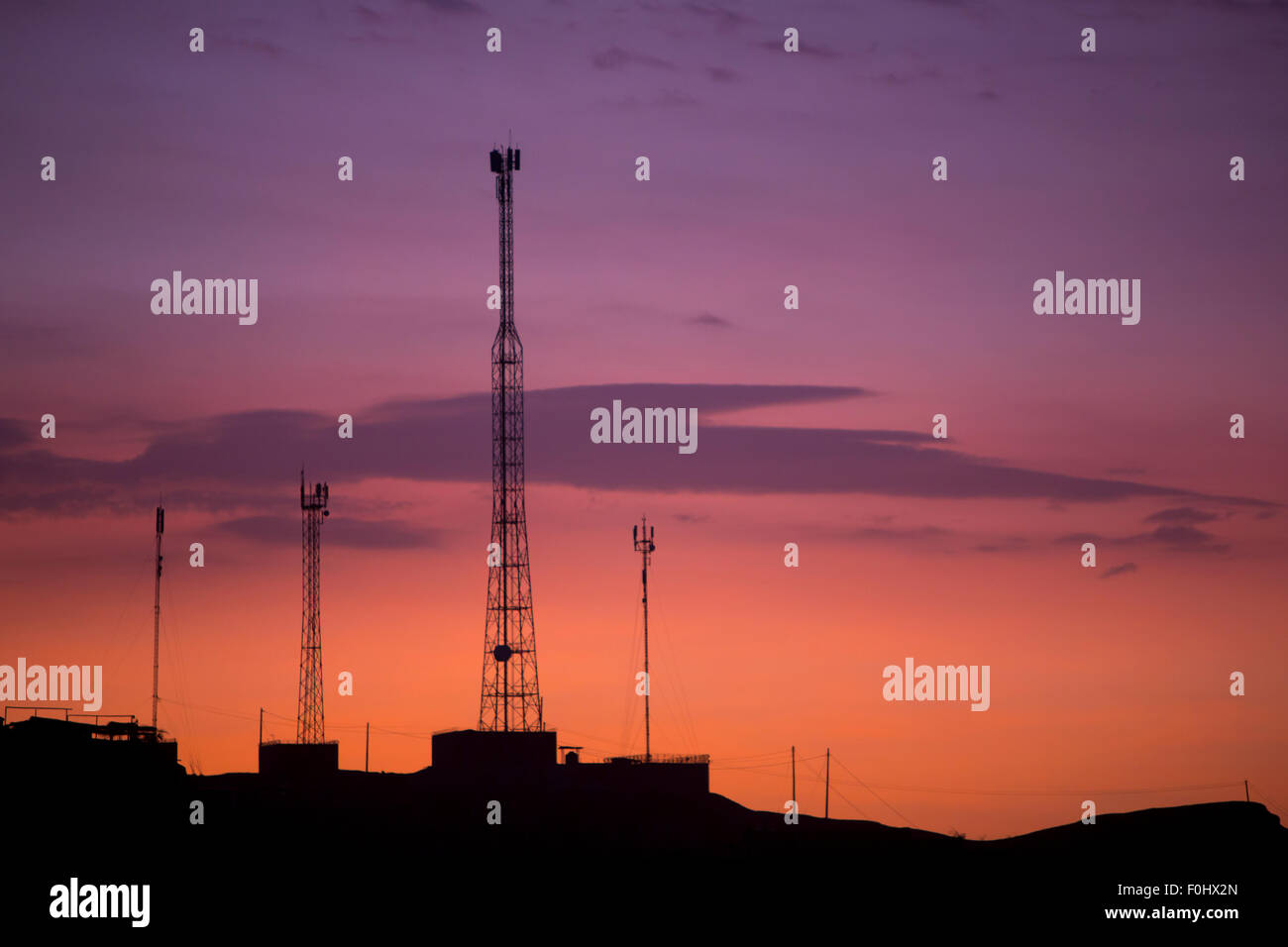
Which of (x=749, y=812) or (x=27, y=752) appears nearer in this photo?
(x=27, y=752)
